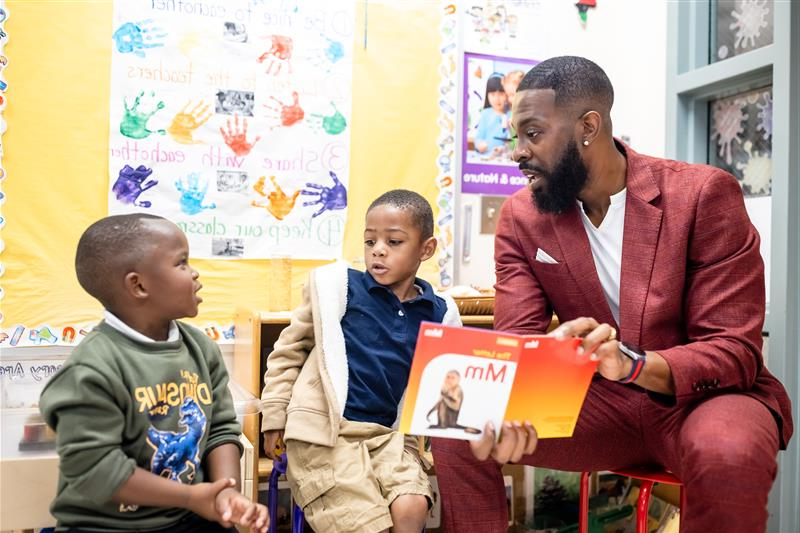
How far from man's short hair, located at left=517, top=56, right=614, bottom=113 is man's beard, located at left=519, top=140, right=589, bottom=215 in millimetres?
134

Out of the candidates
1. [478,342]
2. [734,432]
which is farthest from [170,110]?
[734,432]

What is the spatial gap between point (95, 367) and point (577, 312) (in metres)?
1.25

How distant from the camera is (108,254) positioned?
151cm

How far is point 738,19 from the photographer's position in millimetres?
2908

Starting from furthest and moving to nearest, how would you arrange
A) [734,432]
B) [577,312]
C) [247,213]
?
1. [247,213]
2. [577,312]
3. [734,432]

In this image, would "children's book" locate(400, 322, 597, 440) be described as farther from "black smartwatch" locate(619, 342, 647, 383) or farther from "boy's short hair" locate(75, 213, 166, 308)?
"boy's short hair" locate(75, 213, 166, 308)

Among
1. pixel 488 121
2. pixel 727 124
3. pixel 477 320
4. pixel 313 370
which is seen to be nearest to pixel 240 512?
pixel 313 370

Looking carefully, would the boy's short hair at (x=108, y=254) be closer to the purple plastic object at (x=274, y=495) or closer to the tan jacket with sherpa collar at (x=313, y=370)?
the tan jacket with sherpa collar at (x=313, y=370)

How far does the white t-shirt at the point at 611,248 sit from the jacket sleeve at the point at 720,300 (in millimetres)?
187

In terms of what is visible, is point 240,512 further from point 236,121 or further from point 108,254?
point 236,121

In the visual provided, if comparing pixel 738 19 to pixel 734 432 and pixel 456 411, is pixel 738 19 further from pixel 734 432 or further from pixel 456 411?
pixel 456 411

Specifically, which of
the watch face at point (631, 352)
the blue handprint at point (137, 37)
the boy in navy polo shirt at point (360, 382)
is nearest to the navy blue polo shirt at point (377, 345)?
the boy in navy polo shirt at point (360, 382)

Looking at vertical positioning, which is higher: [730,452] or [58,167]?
[58,167]

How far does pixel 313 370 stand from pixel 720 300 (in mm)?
1107
